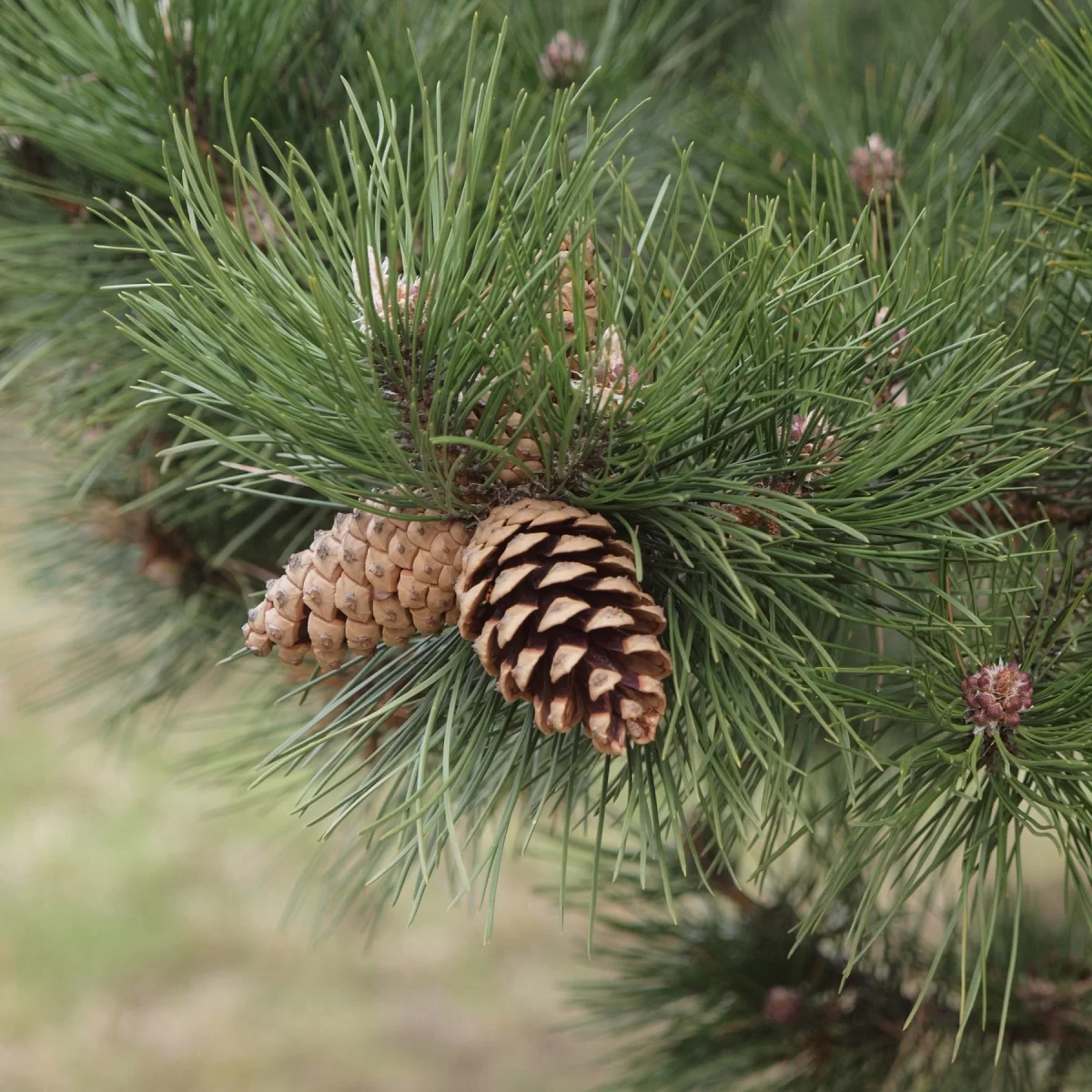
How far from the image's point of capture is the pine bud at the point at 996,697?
355mm

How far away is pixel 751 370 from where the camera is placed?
0.33 metres

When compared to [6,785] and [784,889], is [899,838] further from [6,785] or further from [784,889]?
[6,785]

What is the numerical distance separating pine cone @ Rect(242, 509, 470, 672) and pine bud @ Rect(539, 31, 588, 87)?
0.31 meters

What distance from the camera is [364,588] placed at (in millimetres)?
337

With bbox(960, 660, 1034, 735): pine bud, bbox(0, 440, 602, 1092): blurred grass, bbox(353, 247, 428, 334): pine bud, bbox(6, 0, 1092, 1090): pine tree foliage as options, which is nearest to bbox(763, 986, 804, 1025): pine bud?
bbox(6, 0, 1092, 1090): pine tree foliage

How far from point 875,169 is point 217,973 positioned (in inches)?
58.5

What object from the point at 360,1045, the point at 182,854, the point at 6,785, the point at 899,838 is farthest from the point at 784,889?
the point at 6,785

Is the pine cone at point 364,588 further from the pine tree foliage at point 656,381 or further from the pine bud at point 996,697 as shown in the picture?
the pine bud at point 996,697

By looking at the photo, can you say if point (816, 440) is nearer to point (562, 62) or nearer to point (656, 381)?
point (656, 381)

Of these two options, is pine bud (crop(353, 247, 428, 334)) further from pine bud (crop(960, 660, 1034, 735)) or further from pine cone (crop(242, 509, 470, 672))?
pine bud (crop(960, 660, 1034, 735))

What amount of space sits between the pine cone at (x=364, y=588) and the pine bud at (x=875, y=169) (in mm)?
266

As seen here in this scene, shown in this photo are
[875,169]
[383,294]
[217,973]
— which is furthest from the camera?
[217,973]

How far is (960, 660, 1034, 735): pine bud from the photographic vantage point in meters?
0.36

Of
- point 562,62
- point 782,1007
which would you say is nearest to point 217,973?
point 782,1007
